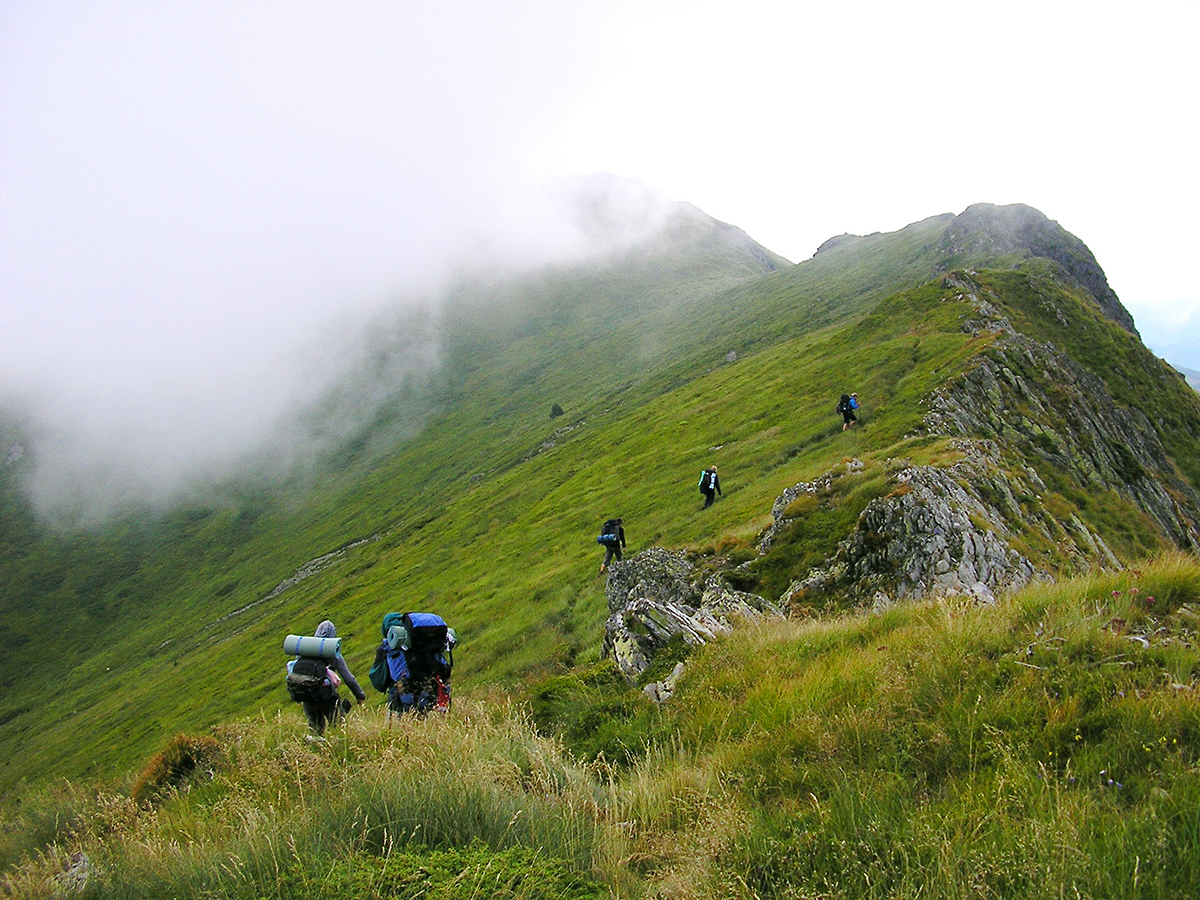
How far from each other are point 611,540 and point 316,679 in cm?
1794

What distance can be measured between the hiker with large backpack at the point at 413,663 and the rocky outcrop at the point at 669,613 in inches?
118

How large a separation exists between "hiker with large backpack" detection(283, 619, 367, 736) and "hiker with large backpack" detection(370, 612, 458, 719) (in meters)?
0.55

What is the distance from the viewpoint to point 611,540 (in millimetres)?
27062

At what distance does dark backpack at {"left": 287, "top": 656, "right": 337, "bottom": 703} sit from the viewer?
9.84 m

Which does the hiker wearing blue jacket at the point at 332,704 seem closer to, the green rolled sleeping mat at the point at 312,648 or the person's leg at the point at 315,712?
the person's leg at the point at 315,712

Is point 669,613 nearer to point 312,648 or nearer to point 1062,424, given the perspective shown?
point 312,648

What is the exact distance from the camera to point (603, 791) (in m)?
5.21

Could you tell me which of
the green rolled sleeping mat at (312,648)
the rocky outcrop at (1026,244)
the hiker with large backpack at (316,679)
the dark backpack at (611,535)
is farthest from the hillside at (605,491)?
the green rolled sleeping mat at (312,648)

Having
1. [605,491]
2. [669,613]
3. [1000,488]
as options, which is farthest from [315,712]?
[605,491]

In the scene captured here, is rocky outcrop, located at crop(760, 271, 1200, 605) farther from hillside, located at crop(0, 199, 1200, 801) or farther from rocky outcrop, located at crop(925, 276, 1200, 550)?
hillside, located at crop(0, 199, 1200, 801)

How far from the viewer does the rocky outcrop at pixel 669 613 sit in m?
9.77

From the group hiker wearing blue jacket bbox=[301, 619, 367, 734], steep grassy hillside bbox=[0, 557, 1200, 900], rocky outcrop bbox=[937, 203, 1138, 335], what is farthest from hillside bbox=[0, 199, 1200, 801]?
hiker wearing blue jacket bbox=[301, 619, 367, 734]

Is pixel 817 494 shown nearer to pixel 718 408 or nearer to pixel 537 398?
pixel 718 408

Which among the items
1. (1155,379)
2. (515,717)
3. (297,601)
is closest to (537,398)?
(297,601)
